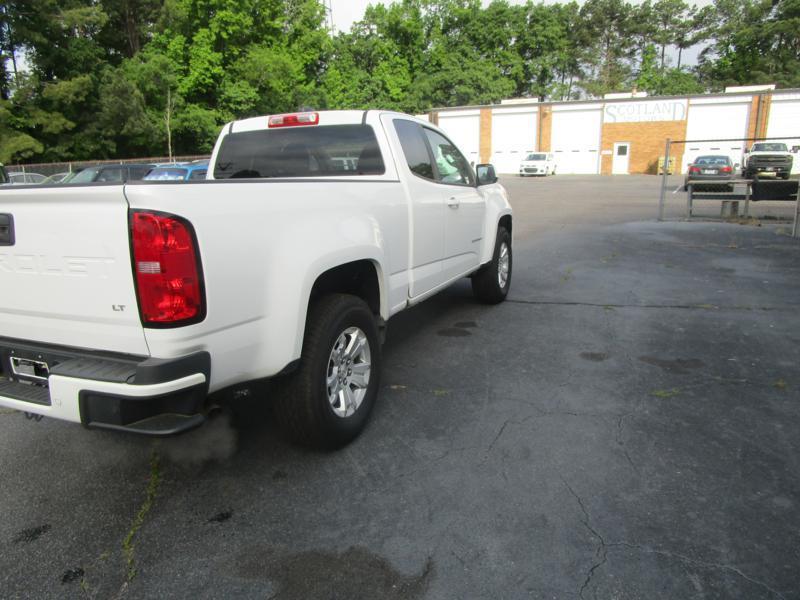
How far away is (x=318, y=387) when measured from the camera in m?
3.09

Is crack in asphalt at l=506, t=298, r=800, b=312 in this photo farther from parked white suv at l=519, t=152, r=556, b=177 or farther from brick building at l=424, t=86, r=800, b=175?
parked white suv at l=519, t=152, r=556, b=177

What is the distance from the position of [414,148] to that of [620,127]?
1821 inches

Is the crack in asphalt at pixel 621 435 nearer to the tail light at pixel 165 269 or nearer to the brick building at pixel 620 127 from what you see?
the tail light at pixel 165 269

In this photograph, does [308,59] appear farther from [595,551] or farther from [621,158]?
[595,551]

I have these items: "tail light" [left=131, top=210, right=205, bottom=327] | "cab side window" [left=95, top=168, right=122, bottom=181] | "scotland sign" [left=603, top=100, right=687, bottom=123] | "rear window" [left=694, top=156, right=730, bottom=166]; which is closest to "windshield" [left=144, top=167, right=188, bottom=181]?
"cab side window" [left=95, top=168, right=122, bottom=181]

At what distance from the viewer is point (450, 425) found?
12.3ft

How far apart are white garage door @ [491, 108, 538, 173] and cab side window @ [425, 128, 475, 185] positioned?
44589mm

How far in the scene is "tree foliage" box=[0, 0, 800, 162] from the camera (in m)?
32.5

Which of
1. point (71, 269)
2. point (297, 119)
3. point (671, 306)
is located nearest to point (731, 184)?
point (671, 306)

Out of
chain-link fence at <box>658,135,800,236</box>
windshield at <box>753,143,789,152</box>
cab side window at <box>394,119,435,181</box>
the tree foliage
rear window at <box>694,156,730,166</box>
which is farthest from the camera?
the tree foliage

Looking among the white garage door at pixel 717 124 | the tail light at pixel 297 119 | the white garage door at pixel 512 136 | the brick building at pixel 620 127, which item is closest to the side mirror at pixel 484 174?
the tail light at pixel 297 119

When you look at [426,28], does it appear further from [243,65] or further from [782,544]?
[782,544]

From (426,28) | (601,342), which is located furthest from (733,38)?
(601,342)

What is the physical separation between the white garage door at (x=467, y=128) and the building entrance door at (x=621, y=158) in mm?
10810
